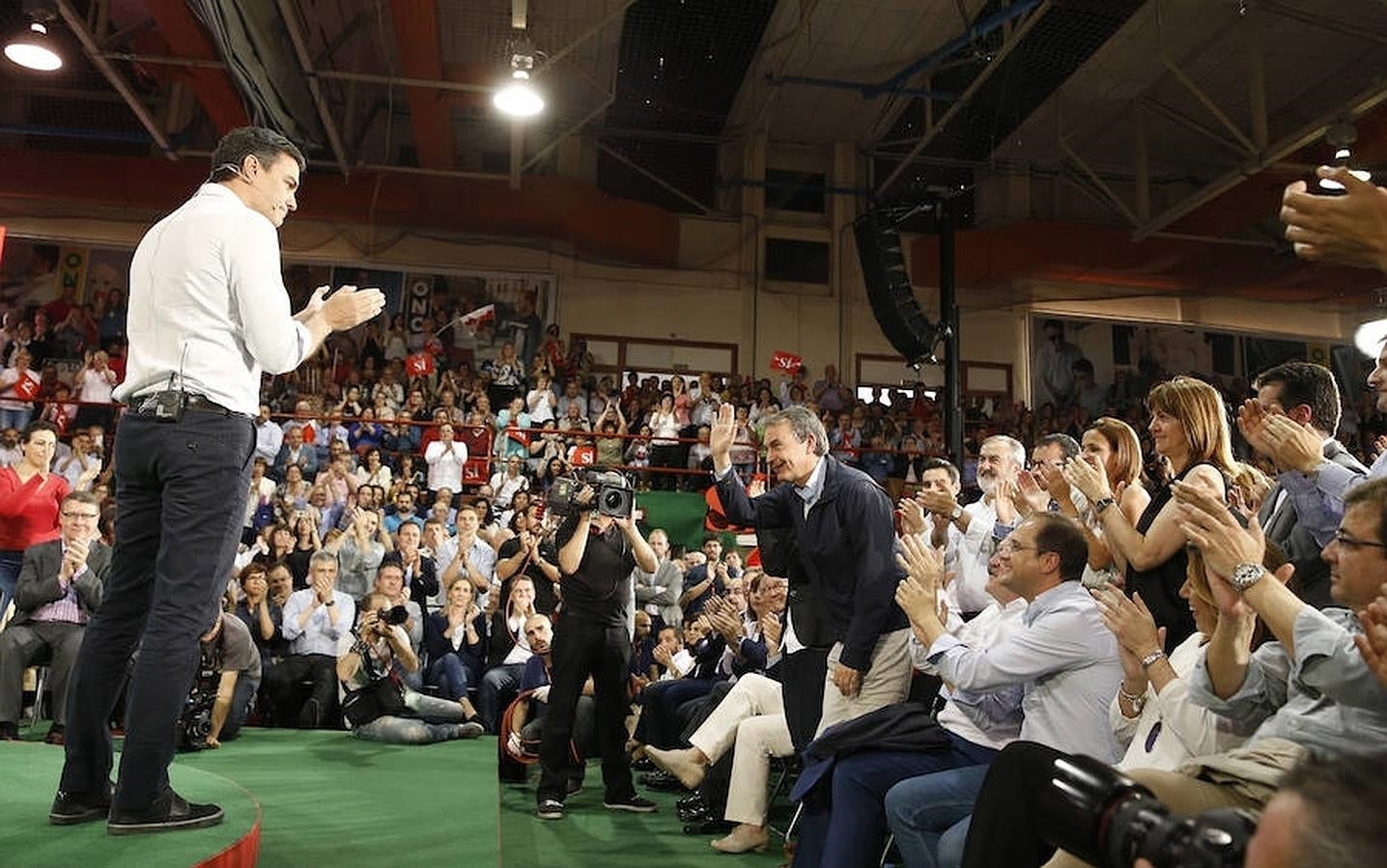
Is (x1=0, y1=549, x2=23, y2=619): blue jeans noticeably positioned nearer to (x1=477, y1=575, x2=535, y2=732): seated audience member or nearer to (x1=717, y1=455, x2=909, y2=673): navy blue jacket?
(x1=477, y1=575, x2=535, y2=732): seated audience member

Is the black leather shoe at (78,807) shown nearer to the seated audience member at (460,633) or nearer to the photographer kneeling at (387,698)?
the photographer kneeling at (387,698)

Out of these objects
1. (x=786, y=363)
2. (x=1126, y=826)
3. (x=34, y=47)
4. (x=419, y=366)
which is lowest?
(x=1126, y=826)

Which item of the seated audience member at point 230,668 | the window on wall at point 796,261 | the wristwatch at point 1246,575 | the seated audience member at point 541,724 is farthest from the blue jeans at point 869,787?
the window on wall at point 796,261

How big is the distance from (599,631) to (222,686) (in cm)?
201

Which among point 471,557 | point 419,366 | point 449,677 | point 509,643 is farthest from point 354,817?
point 419,366

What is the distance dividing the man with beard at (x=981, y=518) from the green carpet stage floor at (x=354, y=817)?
134 centimetres

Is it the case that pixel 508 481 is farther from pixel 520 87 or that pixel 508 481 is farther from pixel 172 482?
pixel 172 482

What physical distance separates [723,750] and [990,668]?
6.39ft

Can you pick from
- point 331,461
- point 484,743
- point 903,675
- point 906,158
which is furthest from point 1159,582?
point 906,158

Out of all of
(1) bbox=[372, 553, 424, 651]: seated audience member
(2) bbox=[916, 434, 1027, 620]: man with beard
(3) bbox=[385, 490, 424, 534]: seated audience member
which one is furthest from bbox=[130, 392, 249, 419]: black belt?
(3) bbox=[385, 490, 424, 534]: seated audience member

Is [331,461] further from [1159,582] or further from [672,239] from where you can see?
[1159,582]

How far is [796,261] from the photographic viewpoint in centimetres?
1498

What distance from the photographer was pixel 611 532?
15.7 feet

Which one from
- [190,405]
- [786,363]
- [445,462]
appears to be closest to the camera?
[190,405]
